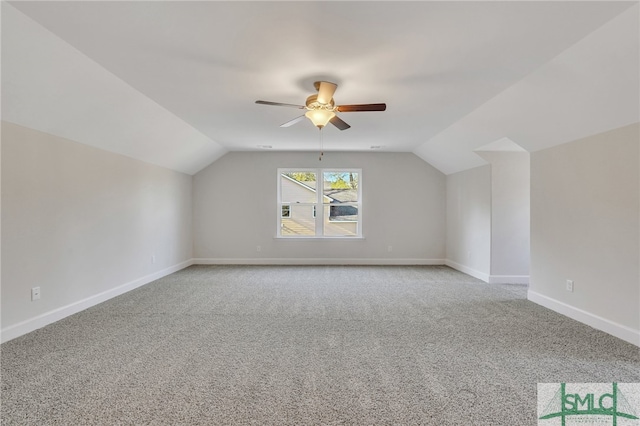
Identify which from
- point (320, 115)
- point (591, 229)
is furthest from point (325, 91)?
point (591, 229)

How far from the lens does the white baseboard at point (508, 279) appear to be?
16.5ft

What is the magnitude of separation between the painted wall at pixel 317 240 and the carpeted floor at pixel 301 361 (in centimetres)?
264

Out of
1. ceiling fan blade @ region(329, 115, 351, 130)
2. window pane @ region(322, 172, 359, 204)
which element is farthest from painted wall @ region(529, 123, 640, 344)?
window pane @ region(322, 172, 359, 204)

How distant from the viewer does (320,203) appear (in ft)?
22.7

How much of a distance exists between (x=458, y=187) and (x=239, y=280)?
447 cm

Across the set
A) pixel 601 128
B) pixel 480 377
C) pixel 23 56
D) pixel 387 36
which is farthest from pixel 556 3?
pixel 23 56

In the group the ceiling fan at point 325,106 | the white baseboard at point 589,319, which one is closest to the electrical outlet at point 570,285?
the white baseboard at point 589,319

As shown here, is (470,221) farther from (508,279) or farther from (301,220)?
(301,220)

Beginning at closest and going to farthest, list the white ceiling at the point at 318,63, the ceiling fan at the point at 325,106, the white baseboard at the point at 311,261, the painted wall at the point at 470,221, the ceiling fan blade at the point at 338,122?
1. the white ceiling at the point at 318,63
2. the ceiling fan at the point at 325,106
3. the ceiling fan blade at the point at 338,122
4. the painted wall at the point at 470,221
5. the white baseboard at the point at 311,261

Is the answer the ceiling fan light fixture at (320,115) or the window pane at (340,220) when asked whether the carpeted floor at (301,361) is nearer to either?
the ceiling fan light fixture at (320,115)

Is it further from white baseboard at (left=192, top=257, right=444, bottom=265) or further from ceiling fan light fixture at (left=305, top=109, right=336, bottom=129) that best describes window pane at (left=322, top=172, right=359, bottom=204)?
ceiling fan light fixture at (left=305, top=109, right=336, bottom=129)

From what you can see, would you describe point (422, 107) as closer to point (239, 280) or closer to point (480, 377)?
point (480, 377)

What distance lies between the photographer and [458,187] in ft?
20.2

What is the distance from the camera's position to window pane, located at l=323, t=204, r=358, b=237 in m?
6.90
